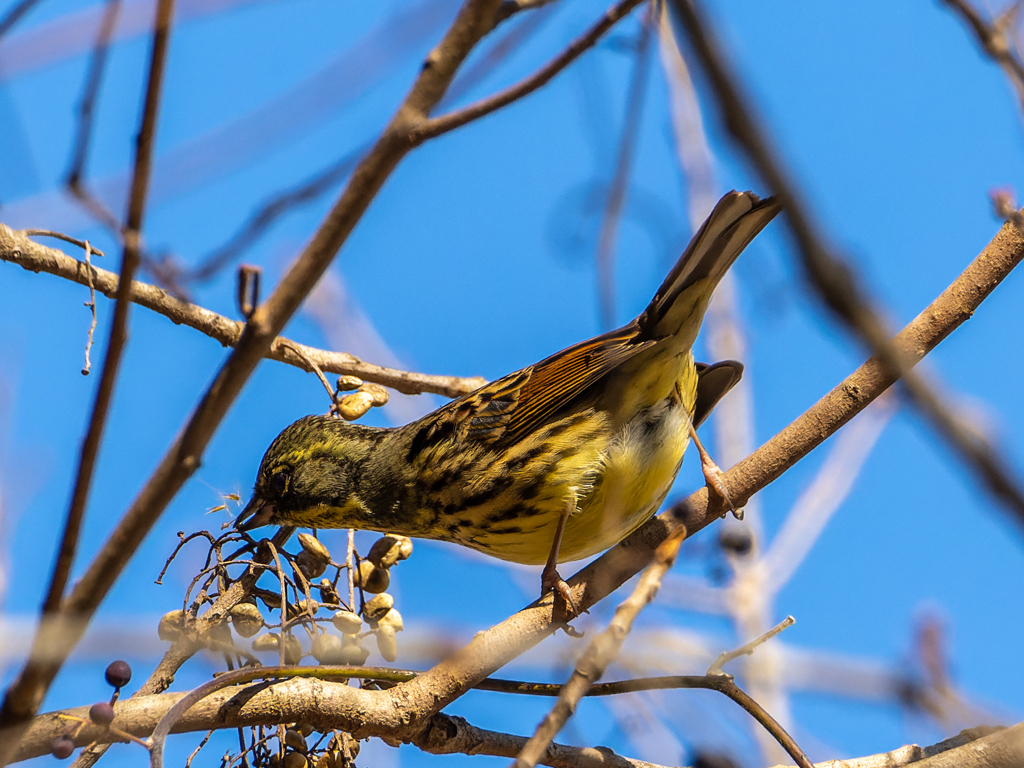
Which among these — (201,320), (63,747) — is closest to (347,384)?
(201,320)

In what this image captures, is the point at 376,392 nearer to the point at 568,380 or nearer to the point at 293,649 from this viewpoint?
the point at 568,380

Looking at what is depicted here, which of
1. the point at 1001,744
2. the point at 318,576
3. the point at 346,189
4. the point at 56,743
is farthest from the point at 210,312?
the point at 1001,744

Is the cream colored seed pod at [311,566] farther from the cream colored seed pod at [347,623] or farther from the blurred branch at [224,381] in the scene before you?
the blurred branch at [224,381]

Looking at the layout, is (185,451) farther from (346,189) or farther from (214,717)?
(214,717)

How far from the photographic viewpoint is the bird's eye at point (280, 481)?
503 centimetres

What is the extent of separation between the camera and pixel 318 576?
12.4 ft

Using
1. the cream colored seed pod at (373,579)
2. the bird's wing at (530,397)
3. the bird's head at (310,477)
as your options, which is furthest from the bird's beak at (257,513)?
the cream colored seed pod at (373,579)

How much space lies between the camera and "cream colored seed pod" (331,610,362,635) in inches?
129

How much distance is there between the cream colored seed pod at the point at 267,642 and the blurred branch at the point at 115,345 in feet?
5.65

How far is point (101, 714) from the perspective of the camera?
2.29 meters

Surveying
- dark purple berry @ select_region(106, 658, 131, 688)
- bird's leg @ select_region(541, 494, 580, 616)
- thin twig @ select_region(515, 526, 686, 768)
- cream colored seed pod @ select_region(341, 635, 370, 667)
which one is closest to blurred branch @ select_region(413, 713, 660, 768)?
cream colored seed pod @ select_region(341, 635, 370, 667)

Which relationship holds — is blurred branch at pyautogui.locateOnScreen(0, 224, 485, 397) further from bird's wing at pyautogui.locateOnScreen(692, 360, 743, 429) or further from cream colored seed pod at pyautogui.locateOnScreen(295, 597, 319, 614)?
bird's wing at pyautogui.locateOnScreen(692, 360, 743, 429)

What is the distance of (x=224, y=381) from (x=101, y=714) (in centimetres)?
116

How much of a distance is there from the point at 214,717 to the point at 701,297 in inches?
105
